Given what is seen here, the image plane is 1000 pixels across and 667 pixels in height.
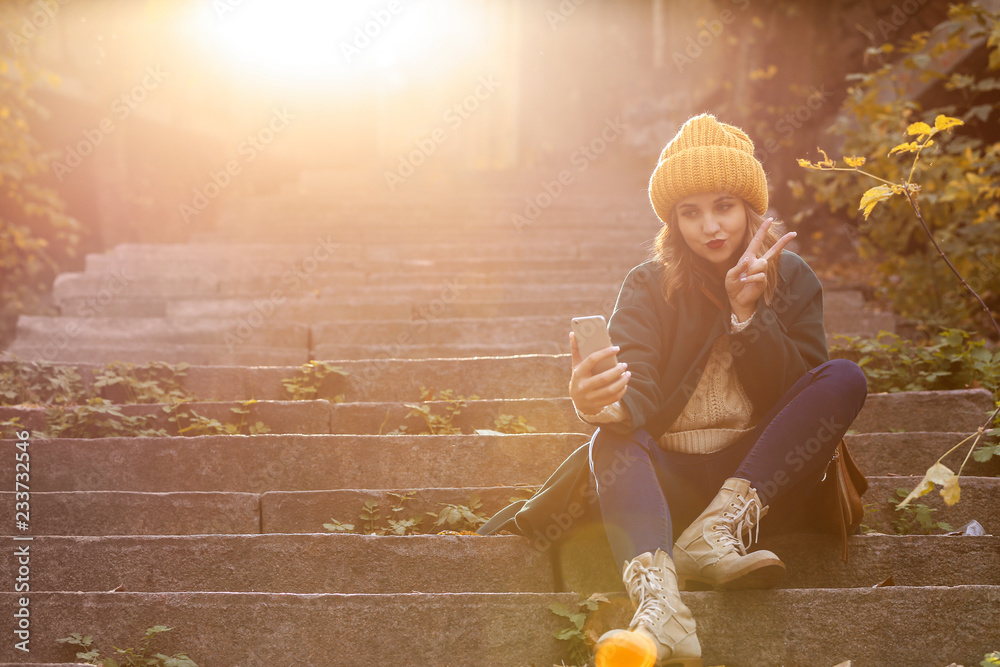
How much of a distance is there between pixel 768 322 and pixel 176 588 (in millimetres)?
1751

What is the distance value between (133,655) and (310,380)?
179 centimetres

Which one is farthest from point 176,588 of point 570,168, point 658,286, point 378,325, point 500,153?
point 500,153

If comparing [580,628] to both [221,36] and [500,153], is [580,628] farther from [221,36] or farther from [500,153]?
[500,153]

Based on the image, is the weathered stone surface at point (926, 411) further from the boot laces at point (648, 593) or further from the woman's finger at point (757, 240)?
the boot laces at point (648, 593)

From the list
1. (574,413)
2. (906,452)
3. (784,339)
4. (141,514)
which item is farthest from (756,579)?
(141,514)

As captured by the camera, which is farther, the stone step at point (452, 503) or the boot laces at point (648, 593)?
the stone step at point (452, 503)

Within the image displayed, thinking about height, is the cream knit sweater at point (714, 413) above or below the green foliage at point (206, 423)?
above

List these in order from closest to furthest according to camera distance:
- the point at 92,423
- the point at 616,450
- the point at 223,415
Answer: the point at 616,450
the point at 92,423
the point at 223,415

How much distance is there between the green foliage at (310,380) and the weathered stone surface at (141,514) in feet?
3.40

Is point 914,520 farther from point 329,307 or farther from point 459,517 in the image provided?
point 329,307

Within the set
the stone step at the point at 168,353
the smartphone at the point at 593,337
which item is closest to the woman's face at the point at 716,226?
the smartphone at the point at 593,337

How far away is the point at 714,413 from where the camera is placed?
245 centimetres

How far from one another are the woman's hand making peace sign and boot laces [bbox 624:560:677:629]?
748 mm

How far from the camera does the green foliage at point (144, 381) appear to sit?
371 cm
